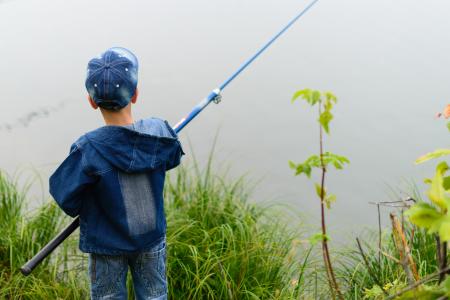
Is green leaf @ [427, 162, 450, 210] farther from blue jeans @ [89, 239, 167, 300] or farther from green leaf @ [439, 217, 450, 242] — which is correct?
blue jeans @ [89, 239, 167, 300]

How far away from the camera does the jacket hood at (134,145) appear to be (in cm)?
140

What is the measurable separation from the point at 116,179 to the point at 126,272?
1.16ft

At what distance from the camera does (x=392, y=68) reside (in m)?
4.51

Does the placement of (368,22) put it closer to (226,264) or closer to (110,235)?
(226,264)

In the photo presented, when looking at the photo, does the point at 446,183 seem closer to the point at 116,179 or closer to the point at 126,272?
the point at 116,179

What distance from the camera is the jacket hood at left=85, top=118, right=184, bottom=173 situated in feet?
4.60

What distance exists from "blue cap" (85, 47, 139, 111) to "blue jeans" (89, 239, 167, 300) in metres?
0.46

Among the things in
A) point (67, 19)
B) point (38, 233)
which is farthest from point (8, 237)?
point (67, 19)

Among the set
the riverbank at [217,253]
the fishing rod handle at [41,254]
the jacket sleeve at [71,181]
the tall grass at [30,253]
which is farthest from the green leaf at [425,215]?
the tall grass at [30,253]

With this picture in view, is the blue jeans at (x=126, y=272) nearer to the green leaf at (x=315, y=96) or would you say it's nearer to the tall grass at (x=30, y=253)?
the tall grass at (x=30, y=253)

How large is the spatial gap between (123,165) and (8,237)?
1.12 metres

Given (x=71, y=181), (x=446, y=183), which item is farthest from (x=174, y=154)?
(x=446, y=183)

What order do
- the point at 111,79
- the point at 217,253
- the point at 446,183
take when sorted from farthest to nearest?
1. the point at 217,253
2. the point at 111,79
3. the point at 446,183

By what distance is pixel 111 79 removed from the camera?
136 cm
